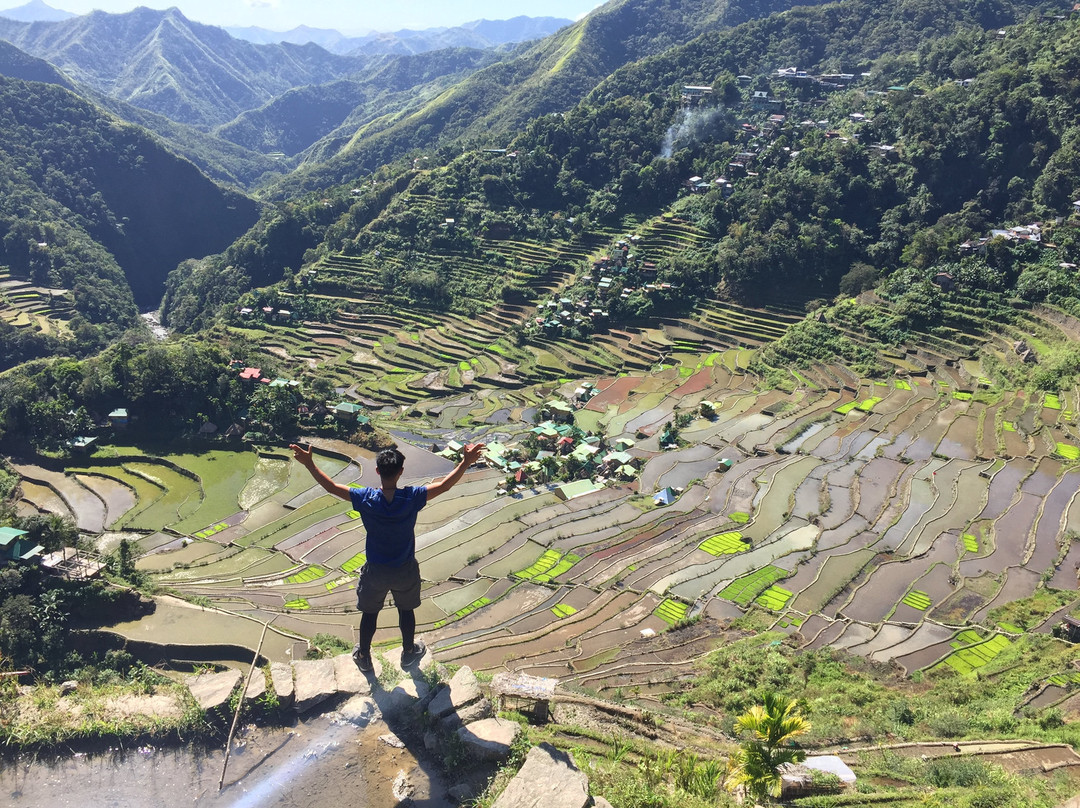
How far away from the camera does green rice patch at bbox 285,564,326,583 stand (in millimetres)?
18234

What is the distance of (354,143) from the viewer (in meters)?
104

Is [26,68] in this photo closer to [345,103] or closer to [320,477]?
[345,103]

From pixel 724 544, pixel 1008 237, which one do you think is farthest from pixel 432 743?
pixel 1008 237

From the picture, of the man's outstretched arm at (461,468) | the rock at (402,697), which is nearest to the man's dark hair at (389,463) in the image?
the man's outstretched arm at (461,468)

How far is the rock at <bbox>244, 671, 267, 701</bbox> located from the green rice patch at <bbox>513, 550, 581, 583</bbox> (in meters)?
12.2

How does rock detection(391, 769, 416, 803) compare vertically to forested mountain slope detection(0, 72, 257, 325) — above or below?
below

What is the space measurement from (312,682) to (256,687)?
47 cm

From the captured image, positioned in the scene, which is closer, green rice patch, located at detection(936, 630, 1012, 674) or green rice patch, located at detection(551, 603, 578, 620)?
green rice patch, located at detection(936, 630, 1012, 674)

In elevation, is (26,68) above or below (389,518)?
above

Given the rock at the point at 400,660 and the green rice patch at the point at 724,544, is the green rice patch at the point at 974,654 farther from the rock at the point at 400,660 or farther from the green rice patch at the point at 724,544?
the rock at the point at 400,660

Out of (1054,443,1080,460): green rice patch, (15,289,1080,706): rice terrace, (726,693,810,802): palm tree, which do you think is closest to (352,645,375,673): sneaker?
(726,693,810,802): palm tree

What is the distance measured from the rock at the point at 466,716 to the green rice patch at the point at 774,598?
38.2 feet

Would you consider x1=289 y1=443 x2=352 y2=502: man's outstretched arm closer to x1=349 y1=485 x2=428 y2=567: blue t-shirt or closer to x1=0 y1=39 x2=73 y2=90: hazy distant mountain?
x1=349 y1=485 x2=428 y2=567: blue t-shirt

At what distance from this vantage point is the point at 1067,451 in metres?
22.0
